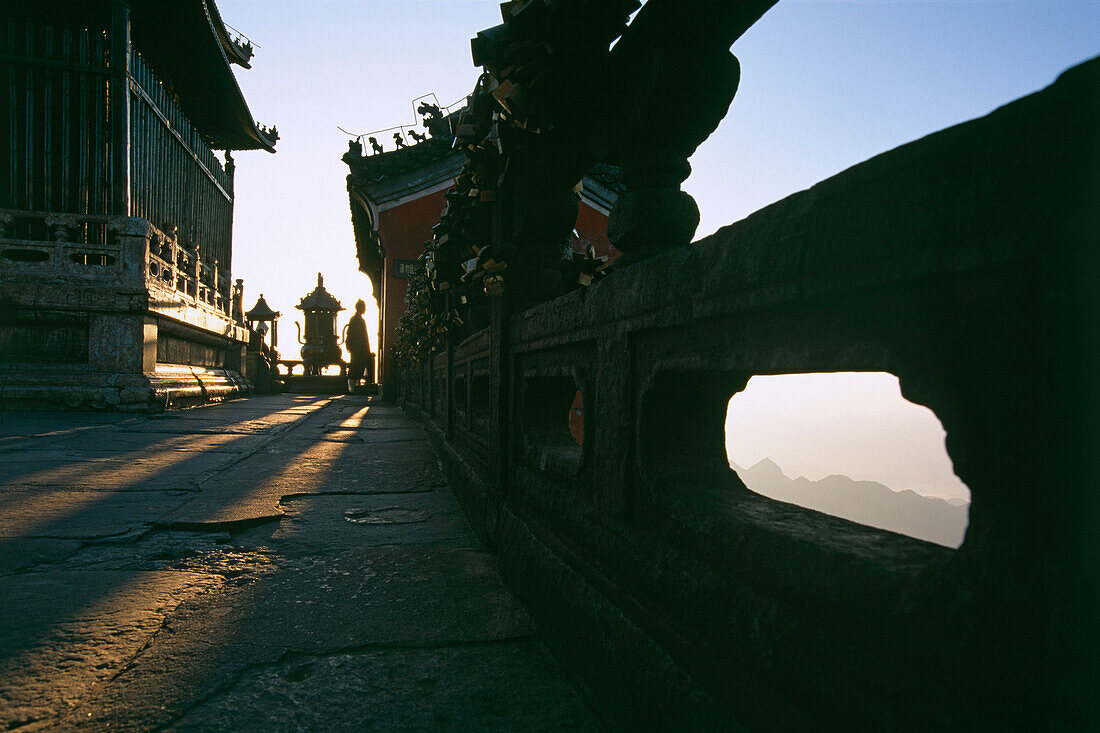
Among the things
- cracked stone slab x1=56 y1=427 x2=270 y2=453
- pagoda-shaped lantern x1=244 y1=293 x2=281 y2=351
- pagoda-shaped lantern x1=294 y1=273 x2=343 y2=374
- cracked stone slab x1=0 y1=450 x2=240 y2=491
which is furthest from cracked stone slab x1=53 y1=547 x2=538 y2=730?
pagoda-shaped lantern x1=244 y1=293 x2=281 y2=351

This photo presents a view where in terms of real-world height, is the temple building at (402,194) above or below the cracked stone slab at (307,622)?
above

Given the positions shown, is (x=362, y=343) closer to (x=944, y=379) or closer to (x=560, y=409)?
(x=560, y=409)

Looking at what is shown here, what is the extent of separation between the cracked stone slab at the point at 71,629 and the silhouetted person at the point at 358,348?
13.6 metres

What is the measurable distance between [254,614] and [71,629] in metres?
0.36

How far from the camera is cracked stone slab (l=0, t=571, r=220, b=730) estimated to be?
40.5 inches

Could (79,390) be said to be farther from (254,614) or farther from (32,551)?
(254,614)

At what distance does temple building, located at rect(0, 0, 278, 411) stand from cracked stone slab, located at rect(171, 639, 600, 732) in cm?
697

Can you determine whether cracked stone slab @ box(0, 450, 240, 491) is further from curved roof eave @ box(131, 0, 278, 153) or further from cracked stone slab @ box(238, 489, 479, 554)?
curved roof eave @ box(131, 0, 278, 153)

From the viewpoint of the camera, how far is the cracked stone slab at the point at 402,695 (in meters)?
1.00

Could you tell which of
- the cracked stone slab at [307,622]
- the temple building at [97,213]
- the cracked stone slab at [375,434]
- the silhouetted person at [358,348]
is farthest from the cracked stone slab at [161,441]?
the silhouetted person at [358,348]

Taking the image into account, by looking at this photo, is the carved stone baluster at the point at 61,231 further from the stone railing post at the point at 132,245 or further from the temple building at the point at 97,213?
the stone railing post at the point at 132,245

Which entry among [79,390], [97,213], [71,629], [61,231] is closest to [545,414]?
[71,629]

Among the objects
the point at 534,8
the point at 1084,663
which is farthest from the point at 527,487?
the point at 1084,663

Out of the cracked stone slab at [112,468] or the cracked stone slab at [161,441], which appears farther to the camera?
the cracked stone slab at [161,441]
